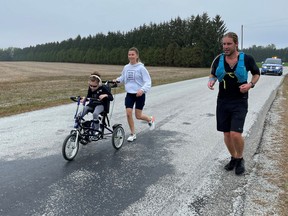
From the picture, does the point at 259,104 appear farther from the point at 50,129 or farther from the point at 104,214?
the point at 104,214

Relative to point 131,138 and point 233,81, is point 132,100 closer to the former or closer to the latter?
point 131,138

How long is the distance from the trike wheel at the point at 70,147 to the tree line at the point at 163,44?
6241cm

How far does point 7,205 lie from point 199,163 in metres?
3.03

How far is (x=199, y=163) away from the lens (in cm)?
530

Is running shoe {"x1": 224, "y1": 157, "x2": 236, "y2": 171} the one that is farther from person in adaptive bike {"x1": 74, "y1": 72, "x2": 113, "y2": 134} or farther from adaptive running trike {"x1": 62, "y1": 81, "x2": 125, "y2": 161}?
person in adaptive bike {"x1": 74, "y1": 72, "x2": 113, "y2": 134}

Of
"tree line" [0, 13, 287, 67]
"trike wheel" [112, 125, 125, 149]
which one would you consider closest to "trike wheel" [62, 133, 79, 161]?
"trike wheel" [112, 125, 125, 149]

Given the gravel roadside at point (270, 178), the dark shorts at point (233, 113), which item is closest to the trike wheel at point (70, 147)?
the dark shorts at point (233, 113)

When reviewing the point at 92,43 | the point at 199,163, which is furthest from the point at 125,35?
the point at 199,163

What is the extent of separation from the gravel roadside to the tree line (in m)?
60.1

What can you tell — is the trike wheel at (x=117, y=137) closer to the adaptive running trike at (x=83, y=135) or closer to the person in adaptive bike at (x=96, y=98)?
the adaptive running trike at (x=83, y=135)

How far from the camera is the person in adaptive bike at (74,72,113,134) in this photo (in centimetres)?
577

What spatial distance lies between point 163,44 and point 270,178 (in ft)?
234

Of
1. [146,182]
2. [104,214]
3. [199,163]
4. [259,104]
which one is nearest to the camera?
[104,214]

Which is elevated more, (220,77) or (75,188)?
(220,77)
